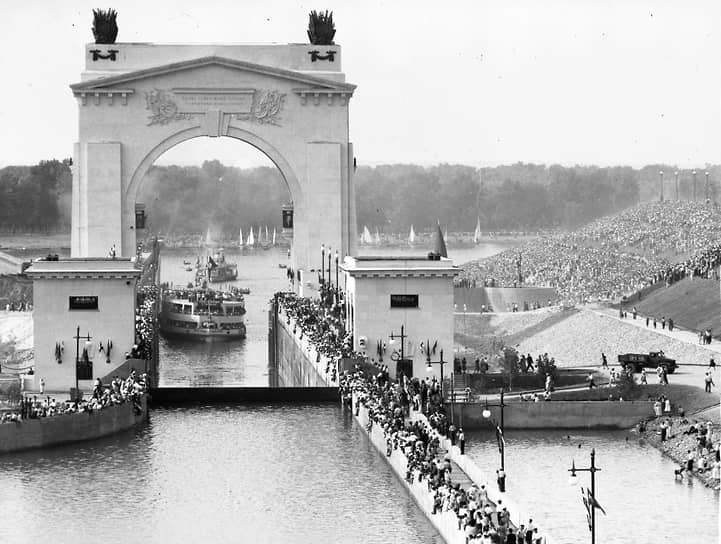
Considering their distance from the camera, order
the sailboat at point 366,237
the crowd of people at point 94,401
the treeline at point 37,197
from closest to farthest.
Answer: the crowd of people at point 94,401 < the treeline at point 37,197 < the sailboat at point 366,237

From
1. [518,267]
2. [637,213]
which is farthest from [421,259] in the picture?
[637,213]

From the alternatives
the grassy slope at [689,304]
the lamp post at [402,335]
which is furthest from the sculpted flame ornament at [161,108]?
the grassy slope at [689,304]

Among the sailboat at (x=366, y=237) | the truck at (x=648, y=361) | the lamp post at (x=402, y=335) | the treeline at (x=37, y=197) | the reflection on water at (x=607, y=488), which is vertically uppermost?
the treeline at (x=37, y=197)

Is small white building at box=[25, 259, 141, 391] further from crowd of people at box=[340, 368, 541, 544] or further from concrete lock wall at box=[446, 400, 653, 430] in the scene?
concrete lock wall at box=[446, 400, 653, 430]

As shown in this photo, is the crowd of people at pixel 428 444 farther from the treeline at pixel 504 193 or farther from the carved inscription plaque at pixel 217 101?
the treeline at pixel 504 193

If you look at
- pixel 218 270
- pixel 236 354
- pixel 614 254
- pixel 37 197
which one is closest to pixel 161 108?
pixel 236 354

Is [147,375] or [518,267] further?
[518,267]

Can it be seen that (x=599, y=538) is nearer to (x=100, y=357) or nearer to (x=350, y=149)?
(x=100, y=357)
